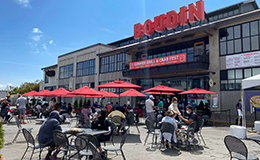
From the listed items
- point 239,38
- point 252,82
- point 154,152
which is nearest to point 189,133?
point 154,152

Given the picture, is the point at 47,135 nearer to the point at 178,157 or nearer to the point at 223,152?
the point at 178,157

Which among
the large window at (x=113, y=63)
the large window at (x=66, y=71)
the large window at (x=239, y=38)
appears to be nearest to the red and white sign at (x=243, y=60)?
the large window at (x=239, y=38)

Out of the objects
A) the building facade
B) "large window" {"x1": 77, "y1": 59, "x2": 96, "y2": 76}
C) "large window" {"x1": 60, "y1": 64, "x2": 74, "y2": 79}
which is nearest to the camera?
the building facade

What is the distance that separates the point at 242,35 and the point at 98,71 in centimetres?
2110

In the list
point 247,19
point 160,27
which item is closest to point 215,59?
point 247,19

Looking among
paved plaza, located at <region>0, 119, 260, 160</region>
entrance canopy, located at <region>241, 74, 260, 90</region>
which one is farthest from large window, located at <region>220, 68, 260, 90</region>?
paved plaza, located at <region>0, 119, 260, 160</region>

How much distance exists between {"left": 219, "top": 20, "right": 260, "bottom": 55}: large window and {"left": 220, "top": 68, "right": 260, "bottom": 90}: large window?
1.63 meters

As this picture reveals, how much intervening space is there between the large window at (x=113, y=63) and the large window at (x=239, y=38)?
12695 millimetres

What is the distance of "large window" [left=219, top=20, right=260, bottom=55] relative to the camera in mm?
15211

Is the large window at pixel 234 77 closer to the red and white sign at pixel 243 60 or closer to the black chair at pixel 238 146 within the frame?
the red and white sign at pixel 243 60

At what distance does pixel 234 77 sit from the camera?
629 inches

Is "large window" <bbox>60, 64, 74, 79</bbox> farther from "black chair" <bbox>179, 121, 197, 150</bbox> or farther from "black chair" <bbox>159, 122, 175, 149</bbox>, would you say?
"black chair" <bbox>159, 122, 175, 149</bbox>

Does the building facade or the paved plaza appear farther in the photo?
the building facade

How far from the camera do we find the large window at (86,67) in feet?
107
